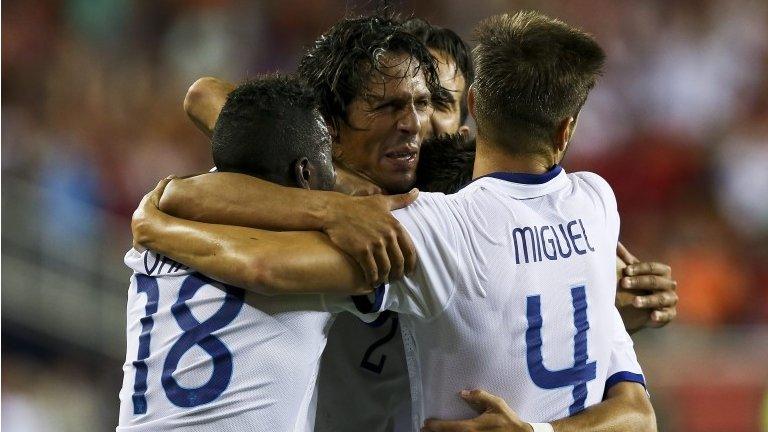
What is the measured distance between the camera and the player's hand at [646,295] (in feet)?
9.36

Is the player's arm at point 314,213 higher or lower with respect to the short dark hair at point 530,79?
lower

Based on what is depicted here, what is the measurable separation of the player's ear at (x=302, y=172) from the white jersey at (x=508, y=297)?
0.25m

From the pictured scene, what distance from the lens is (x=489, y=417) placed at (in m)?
2.21

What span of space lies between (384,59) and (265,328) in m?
1.15

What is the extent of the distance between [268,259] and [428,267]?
35 centimetres

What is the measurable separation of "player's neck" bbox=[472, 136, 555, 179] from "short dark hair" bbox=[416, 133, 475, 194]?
0.45 m

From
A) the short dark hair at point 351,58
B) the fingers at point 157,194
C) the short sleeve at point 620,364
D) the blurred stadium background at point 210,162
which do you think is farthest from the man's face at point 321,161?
the blurred stadium background at point 210,162

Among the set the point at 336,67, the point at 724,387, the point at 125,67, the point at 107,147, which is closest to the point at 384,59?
the point at 336,67

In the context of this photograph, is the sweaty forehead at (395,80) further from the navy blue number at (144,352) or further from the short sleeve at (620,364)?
the navy blue number at (144,352)

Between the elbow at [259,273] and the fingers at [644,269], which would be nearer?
the elbow at [259,273]

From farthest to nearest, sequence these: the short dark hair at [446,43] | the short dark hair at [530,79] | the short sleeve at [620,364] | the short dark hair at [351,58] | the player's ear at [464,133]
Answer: the short dark hair at [446,43] < the player's ear at [464,133] < the short dark hair at [351,58] < the short sleeve at [620,364] < the short dark hair at [530,79]

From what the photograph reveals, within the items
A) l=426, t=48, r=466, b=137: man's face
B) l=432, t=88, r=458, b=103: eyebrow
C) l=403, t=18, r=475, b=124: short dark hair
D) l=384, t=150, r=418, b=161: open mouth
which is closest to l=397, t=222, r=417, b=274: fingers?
l=384, t=150, r=418, b=161: open mouth

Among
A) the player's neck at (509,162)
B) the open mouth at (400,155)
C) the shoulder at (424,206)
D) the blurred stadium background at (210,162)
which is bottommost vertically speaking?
the blurred stadium background at (210,162)

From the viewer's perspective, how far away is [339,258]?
6.87 ft
